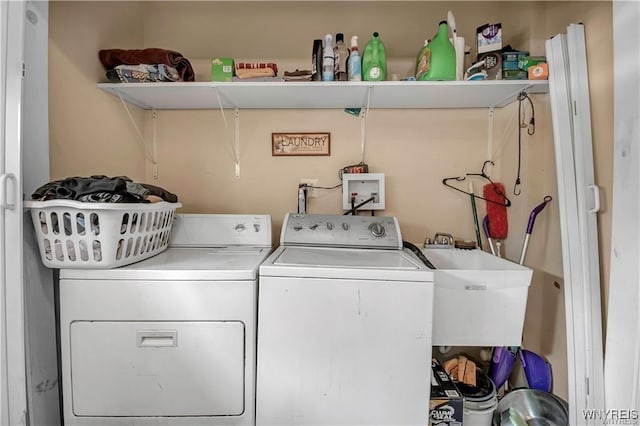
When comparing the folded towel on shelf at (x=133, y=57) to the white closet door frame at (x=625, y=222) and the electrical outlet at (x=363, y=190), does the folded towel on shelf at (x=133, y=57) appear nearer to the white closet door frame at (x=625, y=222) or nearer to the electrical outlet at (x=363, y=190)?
the electrical outlet at (x=363, y=190)

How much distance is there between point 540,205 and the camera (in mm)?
1596

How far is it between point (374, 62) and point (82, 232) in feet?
4.92

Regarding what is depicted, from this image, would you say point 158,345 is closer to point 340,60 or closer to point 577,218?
point 340,60

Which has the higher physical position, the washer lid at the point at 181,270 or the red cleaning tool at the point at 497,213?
the red cleaning tool at the point at 497,213

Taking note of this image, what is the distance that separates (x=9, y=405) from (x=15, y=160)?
0.81m

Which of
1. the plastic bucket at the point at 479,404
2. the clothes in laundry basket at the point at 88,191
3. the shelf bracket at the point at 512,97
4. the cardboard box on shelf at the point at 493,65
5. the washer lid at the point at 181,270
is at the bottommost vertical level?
the plastic bucket at the point at 479,404

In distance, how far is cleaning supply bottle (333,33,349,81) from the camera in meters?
1.56

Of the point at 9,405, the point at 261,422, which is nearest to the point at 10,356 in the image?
the point at 9,405

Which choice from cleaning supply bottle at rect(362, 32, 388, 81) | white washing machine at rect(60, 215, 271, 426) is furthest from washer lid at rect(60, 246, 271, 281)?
cleaning supply bottle at rect(362, 32, 388, 81)

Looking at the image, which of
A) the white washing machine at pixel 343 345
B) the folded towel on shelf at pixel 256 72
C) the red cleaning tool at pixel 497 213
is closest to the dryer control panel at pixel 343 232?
the white washing machine at pixel 343 345

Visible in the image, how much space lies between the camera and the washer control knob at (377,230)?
1.59m

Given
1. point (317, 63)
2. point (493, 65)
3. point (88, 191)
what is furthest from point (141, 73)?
point (493, 65)

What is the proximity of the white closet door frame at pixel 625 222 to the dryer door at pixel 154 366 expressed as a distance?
4.80 feet

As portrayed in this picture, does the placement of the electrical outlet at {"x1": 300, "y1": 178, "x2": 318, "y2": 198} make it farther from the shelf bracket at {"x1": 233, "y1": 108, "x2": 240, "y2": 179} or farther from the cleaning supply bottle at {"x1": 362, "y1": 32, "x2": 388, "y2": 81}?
the cleaning supply bottle at {"x1": 362, "y1": 32, "x2": 388, "y2": 81}
